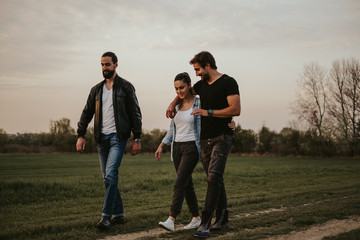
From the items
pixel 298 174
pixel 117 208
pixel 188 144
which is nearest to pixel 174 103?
pixel 188 144

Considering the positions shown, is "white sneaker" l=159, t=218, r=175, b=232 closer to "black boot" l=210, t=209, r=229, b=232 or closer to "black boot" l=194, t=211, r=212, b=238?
"black boot" l=194, t=211, r=212, b=238

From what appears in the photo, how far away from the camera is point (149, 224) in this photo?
6.56 meters

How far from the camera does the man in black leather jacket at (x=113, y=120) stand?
20.4 feet

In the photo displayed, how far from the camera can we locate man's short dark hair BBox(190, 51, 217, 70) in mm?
5637

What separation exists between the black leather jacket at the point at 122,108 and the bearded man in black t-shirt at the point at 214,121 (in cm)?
116

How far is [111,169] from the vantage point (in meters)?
6.10

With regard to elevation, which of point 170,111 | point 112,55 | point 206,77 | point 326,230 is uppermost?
point 112,55

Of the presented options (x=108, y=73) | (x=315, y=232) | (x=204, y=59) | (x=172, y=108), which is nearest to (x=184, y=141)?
(x=172, y=108)

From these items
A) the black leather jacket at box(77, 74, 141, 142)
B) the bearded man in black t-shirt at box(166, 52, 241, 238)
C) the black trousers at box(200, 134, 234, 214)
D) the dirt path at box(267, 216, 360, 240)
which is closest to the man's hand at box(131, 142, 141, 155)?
the black leather jacket at box(77, 74, 141, 142)

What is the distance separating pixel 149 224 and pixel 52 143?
77186 mm

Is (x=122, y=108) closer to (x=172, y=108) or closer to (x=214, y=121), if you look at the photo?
(x=172, y=108)

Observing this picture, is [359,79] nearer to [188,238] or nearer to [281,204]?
[281,204]

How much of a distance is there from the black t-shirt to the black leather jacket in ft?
3.90

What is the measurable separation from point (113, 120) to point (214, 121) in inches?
65.4
